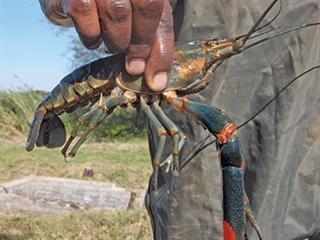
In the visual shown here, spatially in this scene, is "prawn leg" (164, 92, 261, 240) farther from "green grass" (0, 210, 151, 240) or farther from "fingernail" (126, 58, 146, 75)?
"green grass" (0, 210, 151, 240)

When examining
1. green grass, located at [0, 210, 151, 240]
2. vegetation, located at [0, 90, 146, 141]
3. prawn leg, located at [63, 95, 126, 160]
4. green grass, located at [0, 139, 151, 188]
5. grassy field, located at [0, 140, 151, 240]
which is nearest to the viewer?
prawn leg, located at [63, 95, 126, 160]

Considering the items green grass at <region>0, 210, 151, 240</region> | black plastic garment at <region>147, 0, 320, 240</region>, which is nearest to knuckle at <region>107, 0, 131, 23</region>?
black plastic garment at <region>147, 0, 320, 240</region>

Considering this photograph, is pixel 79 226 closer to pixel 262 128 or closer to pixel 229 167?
pixel 262 128

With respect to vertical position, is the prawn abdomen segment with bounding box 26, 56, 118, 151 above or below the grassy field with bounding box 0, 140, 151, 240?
above

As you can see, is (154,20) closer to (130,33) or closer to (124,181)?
(130,33)

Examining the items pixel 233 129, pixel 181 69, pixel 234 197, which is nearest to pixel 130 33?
pixel 181 69

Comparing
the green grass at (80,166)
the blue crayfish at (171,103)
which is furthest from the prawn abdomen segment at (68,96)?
the green grass at (80,166)

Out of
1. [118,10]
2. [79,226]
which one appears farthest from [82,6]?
[79,226]
